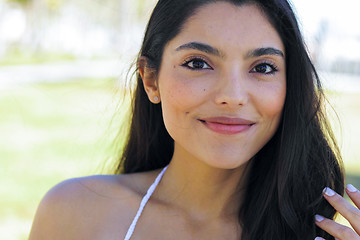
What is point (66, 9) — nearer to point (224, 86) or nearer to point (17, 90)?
point (17, 90)

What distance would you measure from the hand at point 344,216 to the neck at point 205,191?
16.7 inches

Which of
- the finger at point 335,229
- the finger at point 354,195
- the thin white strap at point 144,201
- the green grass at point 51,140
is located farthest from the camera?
the green grass at point 51,140

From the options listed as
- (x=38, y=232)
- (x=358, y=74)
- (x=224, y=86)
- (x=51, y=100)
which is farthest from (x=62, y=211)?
(x=358, y=74)

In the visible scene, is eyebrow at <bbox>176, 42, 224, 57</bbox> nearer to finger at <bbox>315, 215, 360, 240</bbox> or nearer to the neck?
the neck

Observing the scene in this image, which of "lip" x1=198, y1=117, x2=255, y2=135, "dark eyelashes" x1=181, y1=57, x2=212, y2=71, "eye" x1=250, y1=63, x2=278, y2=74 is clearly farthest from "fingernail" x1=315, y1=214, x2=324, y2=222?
"dark eyelashes" x1=181, y1=57, x2=212, y2=71

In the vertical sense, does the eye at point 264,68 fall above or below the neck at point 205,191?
above

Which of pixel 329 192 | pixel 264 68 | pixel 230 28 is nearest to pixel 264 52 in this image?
pixel 264 68

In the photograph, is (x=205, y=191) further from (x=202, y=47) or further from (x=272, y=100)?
(x=202, y=47)

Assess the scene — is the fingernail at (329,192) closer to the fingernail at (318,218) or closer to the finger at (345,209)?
the finger at (345,209)

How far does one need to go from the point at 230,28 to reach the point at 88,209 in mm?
1040

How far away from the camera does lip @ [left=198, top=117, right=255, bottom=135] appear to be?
2057mm

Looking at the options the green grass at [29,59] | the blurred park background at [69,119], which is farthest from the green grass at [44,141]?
the green grass at [29,59]

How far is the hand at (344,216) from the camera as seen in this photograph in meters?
1.90

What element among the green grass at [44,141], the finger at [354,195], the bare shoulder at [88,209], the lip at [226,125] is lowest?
the green grass at [44,141]
